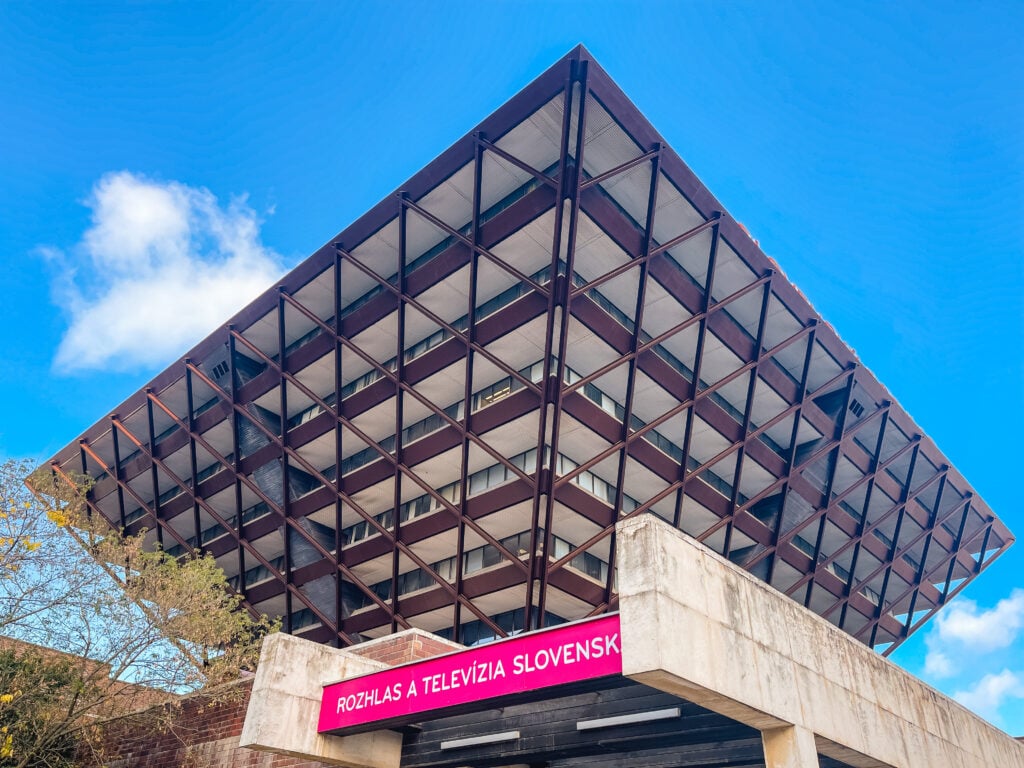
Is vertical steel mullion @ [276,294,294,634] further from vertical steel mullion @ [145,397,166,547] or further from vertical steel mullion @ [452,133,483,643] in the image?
vertical steel mullion @ [452,133,483,643]

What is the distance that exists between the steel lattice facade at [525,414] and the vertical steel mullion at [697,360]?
12 centimetres

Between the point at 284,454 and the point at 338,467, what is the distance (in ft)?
10.6

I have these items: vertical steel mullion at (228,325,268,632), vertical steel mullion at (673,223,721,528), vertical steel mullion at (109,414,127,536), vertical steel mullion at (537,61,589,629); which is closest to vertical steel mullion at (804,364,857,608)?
vertical steel mullion at (673,223,721,528)

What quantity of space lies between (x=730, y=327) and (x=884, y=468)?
15.2m

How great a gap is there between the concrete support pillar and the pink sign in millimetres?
2192

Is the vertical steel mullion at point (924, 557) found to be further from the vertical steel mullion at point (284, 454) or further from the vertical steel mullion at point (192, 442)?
the vertical steel mullion at point (192, 442)

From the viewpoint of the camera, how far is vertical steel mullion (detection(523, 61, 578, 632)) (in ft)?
80.2

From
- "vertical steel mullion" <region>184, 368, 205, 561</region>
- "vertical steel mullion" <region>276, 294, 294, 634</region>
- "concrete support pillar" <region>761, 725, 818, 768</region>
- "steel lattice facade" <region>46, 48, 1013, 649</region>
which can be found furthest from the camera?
"vertical steel mullion" <region>184, 368, 205, 561</region>

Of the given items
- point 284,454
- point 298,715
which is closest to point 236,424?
point 284,454

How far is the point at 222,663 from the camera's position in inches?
947

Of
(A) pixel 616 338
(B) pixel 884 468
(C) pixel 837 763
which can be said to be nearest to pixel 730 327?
(A) pixel 616 338

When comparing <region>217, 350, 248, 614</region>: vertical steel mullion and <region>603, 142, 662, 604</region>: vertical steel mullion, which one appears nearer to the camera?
<region>603, 142, 662, 604</region>: vertical steel mullion

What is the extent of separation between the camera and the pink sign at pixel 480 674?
10297mm

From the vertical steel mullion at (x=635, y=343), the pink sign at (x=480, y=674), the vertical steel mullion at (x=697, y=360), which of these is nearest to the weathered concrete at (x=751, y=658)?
the pink sign at (x=480, y=674)
